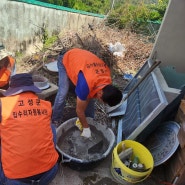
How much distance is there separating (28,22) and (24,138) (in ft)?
18.9

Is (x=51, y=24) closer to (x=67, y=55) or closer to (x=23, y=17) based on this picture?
(x=23, y=17)

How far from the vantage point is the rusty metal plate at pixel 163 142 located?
324 cm

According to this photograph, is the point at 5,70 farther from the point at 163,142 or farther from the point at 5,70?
the point at 163,142

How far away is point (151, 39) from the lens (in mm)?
7871

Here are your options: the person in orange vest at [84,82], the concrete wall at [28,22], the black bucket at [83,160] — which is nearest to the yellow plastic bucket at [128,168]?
the black bucket at [83,160]

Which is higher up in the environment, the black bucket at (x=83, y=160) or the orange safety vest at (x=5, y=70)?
the orange safety vest at (x=5, y=70)

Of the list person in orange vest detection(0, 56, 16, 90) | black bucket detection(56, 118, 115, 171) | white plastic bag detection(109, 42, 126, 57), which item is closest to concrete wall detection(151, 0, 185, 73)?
black bucket detection(56, 118, 115, 171)

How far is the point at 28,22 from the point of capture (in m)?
7.16

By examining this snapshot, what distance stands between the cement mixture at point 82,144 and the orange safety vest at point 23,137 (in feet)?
3.62

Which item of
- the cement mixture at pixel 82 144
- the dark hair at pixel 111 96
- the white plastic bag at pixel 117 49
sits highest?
the dark hair at pixel 111 96

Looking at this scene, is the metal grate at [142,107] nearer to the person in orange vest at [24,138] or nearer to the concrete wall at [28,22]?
the person in orange vest at [24,138]

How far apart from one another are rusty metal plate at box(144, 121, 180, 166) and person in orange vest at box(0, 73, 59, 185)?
165 cm

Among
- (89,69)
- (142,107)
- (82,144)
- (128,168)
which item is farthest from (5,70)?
(128,168)

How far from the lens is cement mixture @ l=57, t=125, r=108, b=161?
339cm
